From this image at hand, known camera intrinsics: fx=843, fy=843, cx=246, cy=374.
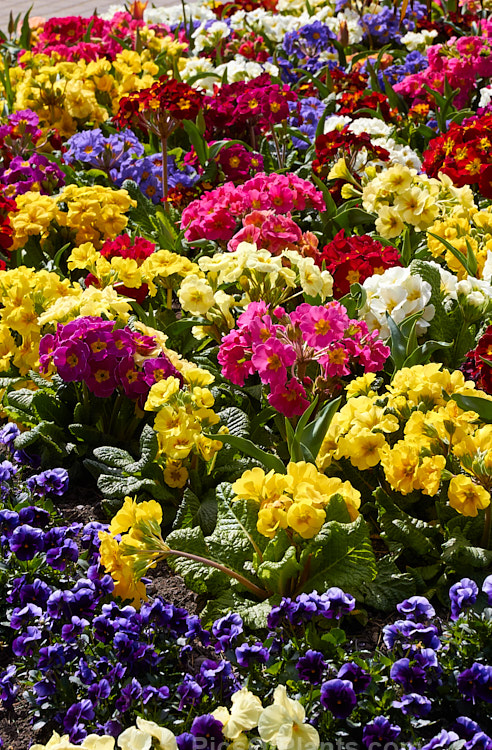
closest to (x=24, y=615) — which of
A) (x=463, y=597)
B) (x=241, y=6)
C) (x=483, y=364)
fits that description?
(x=463, y=597)

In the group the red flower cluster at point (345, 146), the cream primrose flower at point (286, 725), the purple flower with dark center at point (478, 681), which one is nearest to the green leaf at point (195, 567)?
the cream primrose flower at point (286, 725)

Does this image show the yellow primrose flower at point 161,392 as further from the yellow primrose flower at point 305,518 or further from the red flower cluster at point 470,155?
the red flower cluster at point 470,155

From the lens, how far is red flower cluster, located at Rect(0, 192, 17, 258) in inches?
135

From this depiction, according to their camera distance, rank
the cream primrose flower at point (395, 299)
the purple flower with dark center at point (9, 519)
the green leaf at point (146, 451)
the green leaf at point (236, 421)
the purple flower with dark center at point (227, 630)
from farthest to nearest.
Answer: the cream primrose flower at point (395, 299), the green leaf at point (236, 421), the green leaf at point (146, 451), the purple flower with dark center at point (9, 519), the purple flower with dark center at point (227, 630)

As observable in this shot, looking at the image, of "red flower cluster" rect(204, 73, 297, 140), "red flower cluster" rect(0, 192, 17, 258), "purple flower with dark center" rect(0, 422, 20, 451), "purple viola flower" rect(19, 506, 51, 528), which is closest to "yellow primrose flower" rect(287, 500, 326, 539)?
"purple viola flower" rect(19, 506, 51, 528)

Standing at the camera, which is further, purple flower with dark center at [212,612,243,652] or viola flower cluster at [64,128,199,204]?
viola flower cluster at [64,128,199,204]

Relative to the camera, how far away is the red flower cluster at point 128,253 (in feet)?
10.0

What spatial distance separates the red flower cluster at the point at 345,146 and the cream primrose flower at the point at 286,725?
102 inches

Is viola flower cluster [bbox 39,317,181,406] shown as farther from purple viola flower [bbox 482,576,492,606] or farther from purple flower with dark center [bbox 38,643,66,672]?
purple viola flower [bbox 482,576,492,606]

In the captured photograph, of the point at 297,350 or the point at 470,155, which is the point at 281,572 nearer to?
the point at 297,350

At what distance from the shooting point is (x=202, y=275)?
300 centimetres

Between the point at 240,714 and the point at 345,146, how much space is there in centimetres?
271

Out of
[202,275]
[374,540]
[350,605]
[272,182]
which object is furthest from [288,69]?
[350,605]

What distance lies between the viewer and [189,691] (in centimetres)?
173
